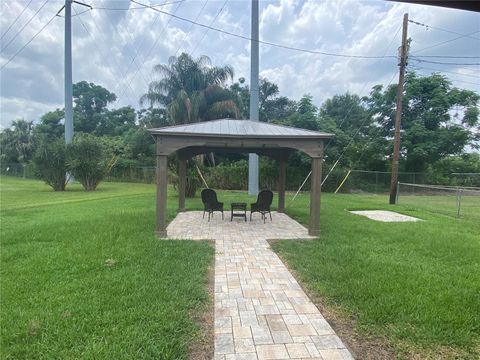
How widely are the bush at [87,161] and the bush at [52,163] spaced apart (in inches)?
18.0

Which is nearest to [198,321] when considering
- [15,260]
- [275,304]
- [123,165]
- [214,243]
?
[275,304]

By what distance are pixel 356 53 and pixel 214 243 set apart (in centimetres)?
1632

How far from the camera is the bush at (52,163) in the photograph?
18906 millimetres

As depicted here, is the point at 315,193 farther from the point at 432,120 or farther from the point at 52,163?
the point at 432,120

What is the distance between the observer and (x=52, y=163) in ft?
62.0

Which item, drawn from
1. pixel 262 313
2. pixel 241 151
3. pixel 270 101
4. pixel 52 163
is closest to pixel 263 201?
pixel 241 151

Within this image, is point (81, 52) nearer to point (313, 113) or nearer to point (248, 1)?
point (248, 1)

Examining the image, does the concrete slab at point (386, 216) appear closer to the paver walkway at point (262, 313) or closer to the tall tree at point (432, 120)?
the paver walkway at point (262, 313)

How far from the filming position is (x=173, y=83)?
2447 cm

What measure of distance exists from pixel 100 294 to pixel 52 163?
18.5 meters

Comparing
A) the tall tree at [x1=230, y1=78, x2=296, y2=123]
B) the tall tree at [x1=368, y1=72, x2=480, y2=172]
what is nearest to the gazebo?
the tall tree at [x1=368, y1=72, x2=480, y2=172]

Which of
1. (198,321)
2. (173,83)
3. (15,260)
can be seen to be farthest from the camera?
(173,83)

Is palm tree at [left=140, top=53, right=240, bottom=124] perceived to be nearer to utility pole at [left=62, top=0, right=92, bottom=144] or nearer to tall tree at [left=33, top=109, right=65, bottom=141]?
utility pole at [left=62, top=0, right=92, bottom=144]

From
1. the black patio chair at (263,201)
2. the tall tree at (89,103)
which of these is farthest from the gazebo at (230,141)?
the tall tree at (89,103)
